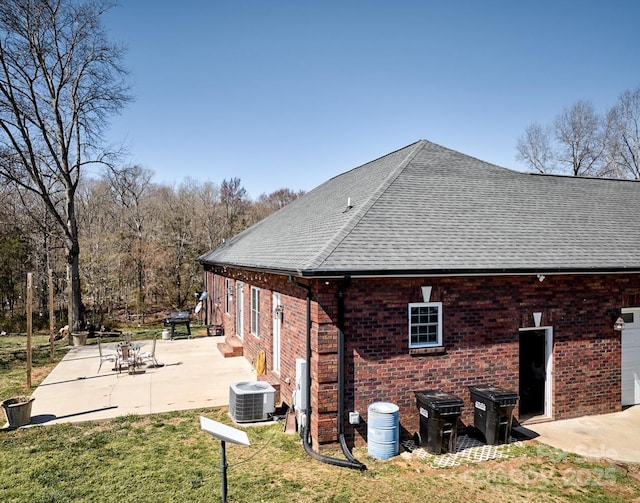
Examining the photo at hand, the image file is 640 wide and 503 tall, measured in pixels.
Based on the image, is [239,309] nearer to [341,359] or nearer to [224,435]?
[341,359]

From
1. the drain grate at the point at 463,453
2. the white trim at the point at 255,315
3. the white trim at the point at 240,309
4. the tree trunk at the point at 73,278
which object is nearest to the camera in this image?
the drain grate at the point at 463,453

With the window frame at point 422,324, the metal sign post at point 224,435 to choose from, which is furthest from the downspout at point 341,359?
the metal sign post at point 224,435

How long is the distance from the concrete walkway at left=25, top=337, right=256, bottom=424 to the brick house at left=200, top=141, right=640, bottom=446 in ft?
6.51

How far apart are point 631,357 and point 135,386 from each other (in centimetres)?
1180

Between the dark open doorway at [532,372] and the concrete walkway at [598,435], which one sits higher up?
the dark open doorway at [532,372]

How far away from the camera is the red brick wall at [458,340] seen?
780cm

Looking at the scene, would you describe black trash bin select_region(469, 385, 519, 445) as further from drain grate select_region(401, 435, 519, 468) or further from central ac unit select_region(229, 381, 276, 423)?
central ac unit select_region(229, 381, 276, 423)

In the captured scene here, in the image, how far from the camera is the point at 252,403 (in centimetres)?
914

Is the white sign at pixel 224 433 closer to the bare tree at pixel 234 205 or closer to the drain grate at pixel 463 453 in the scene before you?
the drain grate at pixel 463 453

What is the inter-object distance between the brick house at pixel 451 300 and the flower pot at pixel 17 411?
199 inches

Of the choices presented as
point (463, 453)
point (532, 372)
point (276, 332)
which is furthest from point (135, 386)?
point (532, 372)

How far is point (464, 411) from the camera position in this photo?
27.9 feet

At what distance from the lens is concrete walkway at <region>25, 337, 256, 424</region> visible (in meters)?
10.0

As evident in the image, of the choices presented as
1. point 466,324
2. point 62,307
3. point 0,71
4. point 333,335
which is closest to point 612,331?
point 466,324
